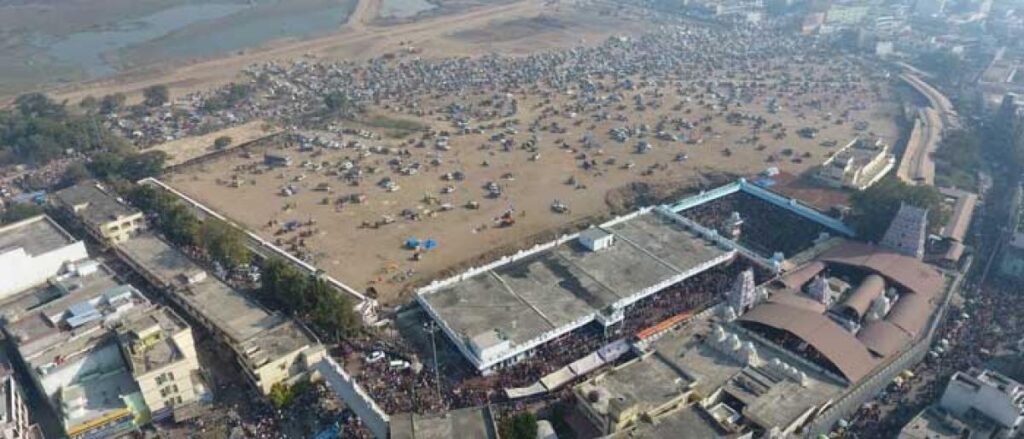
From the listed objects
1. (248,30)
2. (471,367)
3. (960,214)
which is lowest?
(471,367)

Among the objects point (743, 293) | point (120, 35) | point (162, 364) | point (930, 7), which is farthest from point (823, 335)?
point (120, 35)

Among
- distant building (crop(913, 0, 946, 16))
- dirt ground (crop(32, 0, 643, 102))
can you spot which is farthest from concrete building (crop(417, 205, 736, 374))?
distant building (crop(913, 0, 946, 16))

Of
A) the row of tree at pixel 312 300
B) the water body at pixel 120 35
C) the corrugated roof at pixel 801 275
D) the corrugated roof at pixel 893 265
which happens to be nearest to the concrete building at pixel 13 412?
the row of tree at pixel 312 300

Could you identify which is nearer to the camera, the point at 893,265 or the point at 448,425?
the point at 448,425

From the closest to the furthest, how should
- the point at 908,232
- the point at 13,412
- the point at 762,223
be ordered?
the point at 13,412 → the point at 908,232 → the point at 762,223

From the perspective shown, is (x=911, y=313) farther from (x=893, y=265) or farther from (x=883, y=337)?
(x=893, y=265)

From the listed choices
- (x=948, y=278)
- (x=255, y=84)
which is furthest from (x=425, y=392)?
(x=255, y=84)

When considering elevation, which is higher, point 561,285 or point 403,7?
point 403,7
